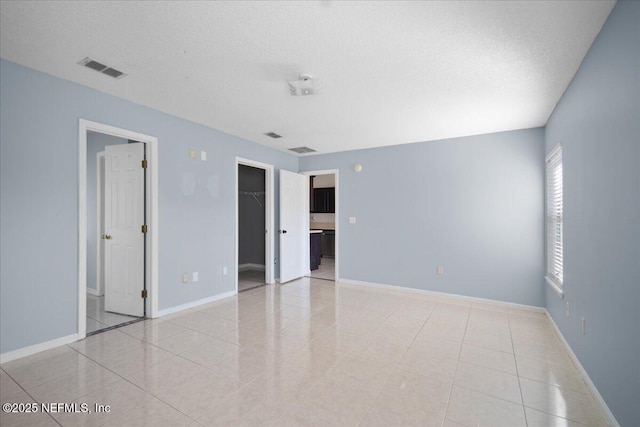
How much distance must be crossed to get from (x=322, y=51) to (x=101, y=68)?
1.92 m

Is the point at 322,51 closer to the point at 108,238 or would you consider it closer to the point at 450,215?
the point at 450,215

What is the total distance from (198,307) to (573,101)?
15.2 feet

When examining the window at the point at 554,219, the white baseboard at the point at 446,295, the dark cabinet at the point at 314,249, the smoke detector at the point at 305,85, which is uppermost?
the smoke detector at the point at 305,85

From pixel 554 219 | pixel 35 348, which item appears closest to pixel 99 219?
pixel 35 348

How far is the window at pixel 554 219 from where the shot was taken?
3160 millimetres

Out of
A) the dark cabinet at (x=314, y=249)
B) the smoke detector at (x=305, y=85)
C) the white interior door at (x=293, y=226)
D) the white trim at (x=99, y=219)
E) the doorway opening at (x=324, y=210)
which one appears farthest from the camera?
the doorway opening at (x=324, y=210)

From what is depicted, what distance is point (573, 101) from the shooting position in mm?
2512

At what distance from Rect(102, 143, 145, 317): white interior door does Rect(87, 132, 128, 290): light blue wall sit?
728 mm

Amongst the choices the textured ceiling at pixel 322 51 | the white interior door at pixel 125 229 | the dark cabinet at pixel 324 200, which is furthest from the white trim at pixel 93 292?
the dark cabinet at pixel 324 200

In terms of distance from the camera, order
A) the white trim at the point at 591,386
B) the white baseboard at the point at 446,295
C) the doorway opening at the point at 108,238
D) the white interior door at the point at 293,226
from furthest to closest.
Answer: the white interior door at the point at 293,226 → the white baseboard at the point at 446,295 → the doorway opening at the point at 108,238 → the white trim at the point at 591,386

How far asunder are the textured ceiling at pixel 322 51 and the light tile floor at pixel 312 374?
2.47 metres

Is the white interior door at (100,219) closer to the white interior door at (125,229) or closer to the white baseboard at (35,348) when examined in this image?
the white interior door at (125,229)

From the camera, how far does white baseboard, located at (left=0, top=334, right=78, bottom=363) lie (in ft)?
7.72

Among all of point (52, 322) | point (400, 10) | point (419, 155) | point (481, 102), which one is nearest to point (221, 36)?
point (400, 10)
